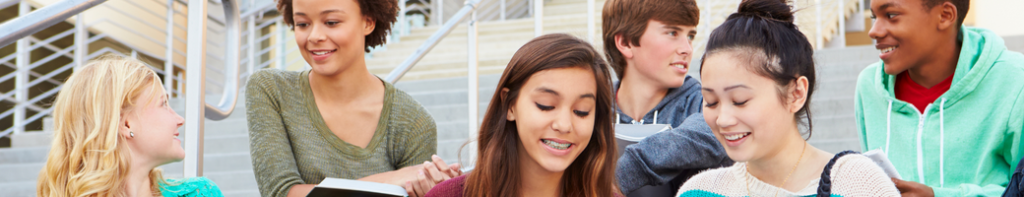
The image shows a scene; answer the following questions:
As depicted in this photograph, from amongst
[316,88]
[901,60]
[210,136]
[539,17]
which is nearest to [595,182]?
[316,88]

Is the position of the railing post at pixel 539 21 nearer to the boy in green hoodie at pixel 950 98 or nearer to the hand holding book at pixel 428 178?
the boy in green hoodie at pixel 950 98

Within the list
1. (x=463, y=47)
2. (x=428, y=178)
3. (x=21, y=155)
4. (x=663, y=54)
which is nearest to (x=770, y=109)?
(x=663, y=54)

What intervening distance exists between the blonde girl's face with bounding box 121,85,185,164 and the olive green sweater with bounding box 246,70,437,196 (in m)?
0.24

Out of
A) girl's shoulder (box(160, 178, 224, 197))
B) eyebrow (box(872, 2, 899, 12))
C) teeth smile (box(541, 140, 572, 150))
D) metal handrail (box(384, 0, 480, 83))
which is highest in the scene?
eyebrow (box(872, 2, 899, 12))

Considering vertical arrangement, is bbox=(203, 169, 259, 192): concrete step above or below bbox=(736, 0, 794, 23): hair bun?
below

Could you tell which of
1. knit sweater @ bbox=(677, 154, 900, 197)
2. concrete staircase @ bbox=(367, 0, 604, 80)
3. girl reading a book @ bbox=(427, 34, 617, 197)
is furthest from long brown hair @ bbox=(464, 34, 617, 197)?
concrete staircase @ bbox=(367, 0, 604, 80)

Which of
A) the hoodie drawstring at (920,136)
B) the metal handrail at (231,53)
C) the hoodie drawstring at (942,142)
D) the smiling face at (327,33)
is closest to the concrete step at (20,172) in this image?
the metal handrail at (231,53)

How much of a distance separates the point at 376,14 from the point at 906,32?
1.38 metres

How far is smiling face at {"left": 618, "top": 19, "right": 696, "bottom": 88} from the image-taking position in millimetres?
2195

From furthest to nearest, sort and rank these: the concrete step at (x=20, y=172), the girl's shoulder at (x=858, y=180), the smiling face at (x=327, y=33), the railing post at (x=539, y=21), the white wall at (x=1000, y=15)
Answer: the white wall at (x=1000, y=15) → the concrete step at (x=20, y=172) → the railing post at (x=539, y=21) → the smiling face at (x=327, y=33) → the girl's shoulder at (x=858, y=180)

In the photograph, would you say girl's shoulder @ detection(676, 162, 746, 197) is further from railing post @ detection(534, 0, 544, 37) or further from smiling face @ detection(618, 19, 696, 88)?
railing post @ detection(534, 0, 544, 37)

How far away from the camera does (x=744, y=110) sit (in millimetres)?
1652

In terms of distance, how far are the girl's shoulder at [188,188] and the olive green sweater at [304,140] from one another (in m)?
Result: 0.12

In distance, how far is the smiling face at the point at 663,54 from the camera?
7.20 feet
